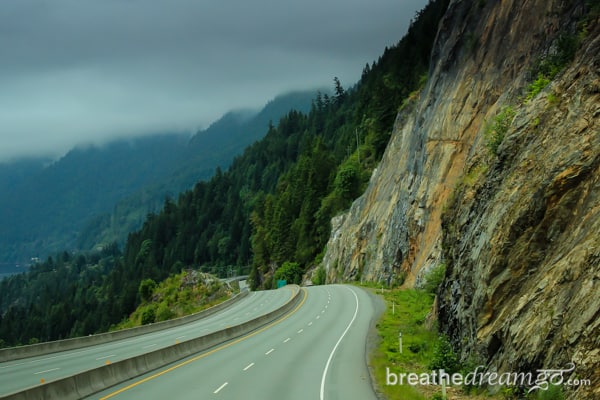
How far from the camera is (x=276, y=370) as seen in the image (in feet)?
64.6

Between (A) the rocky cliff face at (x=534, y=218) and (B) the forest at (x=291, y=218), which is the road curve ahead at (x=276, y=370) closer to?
(A) the rocky cliff face at (x=534, y=218)

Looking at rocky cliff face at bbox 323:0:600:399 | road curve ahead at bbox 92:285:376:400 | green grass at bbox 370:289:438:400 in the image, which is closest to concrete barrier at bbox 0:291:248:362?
road curve ahead at bbox 92:285:376:400

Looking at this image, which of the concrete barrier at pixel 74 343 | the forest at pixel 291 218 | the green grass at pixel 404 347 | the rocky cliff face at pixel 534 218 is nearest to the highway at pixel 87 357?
the concrete barrier at pixel 74 343

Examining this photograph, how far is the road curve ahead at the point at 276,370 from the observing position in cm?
1593

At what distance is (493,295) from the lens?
1472 cm

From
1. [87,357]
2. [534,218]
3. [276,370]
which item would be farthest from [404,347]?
[87,357]

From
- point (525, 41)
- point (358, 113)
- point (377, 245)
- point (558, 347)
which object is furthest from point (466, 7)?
point (358, 113)

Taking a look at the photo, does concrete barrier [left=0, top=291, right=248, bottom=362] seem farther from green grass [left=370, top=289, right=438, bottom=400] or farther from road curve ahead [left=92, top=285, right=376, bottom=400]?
green grass [left=370, top=289, right=438, bottom=400]

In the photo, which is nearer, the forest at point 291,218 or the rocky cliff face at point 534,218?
the rocky cliff face at point 534,218

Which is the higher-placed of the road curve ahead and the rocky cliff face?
the rocky cliff face

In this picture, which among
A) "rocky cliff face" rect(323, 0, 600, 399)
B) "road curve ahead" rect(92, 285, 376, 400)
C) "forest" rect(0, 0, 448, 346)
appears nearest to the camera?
"rocky cliff face" rect(323, 0, 600, 399)

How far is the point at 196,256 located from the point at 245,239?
1087 inches

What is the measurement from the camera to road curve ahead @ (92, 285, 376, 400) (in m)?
15.9

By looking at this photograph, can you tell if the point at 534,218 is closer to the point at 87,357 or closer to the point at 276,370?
the point at 276,370
